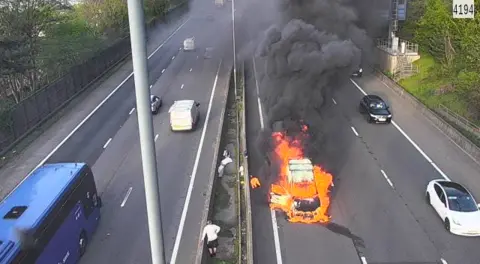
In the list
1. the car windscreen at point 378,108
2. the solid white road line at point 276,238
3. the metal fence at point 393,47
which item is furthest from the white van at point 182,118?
the metal fence at point 393,47

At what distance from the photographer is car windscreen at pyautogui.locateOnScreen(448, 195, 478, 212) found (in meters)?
19.0

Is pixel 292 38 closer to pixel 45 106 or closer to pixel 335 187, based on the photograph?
pixel 335 187

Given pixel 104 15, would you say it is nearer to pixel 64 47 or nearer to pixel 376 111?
pixel 64 47

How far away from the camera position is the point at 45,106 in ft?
108

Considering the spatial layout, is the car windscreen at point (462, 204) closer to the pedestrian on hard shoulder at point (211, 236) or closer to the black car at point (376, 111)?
the pedestrian on hard shoulder at point (211, 236)

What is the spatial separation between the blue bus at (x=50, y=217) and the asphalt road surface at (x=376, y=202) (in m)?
6.33

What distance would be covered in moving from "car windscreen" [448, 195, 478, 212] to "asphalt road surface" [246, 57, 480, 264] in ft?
3.26

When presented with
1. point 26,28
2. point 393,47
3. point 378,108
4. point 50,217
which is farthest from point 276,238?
point 393,47

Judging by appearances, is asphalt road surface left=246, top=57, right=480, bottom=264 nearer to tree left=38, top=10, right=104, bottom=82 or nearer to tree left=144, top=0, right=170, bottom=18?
tree left=38, top=10, right=104, bottom=82

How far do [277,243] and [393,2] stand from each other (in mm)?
35633

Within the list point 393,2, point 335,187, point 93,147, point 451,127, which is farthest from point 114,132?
point 393,2

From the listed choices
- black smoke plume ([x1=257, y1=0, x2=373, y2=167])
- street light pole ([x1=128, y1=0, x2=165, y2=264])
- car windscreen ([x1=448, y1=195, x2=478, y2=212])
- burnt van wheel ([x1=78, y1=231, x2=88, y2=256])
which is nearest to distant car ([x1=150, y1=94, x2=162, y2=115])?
black smoke plume ([x1=257, y1=0, x2=373, y2=167])

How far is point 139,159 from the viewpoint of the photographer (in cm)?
2592

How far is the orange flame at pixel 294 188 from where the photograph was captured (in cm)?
1978
